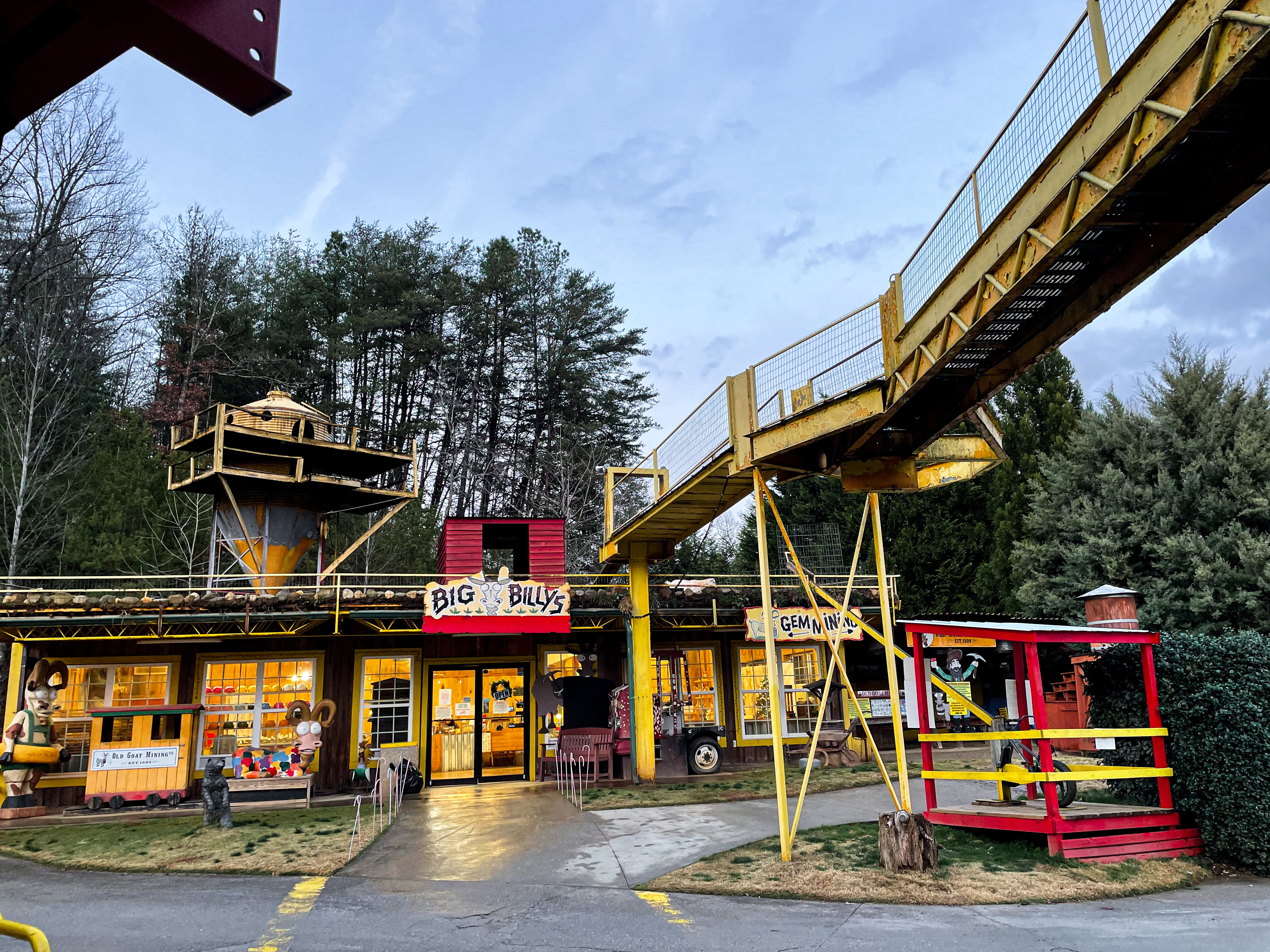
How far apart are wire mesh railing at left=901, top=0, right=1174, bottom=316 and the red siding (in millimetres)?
12638

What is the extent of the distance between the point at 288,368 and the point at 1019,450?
29699 millimetres

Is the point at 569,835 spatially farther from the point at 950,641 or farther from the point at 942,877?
the point at 950,641

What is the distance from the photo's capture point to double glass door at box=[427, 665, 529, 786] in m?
18.4

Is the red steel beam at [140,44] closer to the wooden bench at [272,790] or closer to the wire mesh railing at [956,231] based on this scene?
the wire mesh railing at [956,231]

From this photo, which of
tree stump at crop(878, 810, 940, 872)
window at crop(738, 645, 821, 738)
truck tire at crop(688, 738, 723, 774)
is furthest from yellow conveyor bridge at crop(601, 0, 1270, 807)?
window at crop(738, 645, 821, 738)

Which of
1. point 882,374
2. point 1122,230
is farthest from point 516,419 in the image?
point 1122,230

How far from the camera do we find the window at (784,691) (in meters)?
20.6

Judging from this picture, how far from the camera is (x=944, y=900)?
26.6 ft

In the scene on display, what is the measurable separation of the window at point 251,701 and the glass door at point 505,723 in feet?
12.7

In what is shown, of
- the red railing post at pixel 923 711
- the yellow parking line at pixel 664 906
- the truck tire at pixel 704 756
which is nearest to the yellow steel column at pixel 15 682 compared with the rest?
the truck tire at pixel 704 756

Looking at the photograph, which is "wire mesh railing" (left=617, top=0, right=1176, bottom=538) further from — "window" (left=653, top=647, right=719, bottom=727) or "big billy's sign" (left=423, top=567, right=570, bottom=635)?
"window" (left=653, top=647, right=719, bottom=727)

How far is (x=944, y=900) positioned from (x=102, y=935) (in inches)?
313

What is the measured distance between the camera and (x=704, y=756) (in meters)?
18.5

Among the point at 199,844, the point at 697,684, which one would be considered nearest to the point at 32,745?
the point at 199,844
